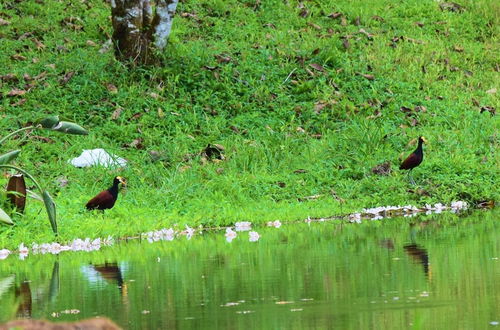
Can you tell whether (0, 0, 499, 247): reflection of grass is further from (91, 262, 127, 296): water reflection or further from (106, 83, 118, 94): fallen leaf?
(91, 262, 127, 296): water reflection

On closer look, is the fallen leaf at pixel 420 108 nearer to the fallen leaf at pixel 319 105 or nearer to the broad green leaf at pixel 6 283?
the fallen leaf at pixel 319 105

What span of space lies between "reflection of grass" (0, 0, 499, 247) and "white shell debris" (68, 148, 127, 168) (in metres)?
0.29

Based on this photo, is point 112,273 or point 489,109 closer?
point 112,273

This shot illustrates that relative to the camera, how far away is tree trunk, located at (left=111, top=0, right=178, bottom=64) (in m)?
20.5

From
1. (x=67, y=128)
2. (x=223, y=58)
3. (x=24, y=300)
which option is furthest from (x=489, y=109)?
(x=24, y=300)

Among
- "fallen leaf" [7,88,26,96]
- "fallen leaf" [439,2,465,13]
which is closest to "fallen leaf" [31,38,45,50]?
"fallen leaf" [7,88,26,96]

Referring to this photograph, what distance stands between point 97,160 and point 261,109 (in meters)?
3.96

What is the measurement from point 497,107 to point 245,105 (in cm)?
514

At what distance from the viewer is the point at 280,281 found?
921 centimetres

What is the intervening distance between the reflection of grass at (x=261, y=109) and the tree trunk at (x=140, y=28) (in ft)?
1.14

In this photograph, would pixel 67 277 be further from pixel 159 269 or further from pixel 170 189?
pixel 170 189

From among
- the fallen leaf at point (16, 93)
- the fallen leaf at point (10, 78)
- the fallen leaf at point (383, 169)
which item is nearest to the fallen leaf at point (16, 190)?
the fallen leaf at point (383, 169)

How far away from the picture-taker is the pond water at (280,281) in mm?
7281

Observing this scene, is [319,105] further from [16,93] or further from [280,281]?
[280,281]
